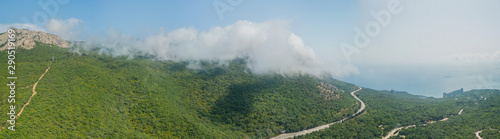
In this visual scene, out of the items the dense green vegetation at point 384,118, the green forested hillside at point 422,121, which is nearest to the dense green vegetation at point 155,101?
the dense green vegetation at point 384,118

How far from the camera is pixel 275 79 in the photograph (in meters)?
130

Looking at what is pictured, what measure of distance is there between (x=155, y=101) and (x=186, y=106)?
13.0 meters

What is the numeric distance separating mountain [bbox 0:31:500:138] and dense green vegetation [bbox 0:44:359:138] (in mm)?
292

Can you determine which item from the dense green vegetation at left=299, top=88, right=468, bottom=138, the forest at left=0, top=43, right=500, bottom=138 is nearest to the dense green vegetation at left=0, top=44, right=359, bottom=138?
the forest at left=0, top=43, right=500, bottom=138

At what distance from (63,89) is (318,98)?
4411 inches

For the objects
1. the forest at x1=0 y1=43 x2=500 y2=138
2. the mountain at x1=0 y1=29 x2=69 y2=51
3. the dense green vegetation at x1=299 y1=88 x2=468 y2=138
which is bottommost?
the dense green vegetation at x1=299 y1=88 x2=468 y2=138

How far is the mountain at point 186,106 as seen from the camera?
57125 millimetres

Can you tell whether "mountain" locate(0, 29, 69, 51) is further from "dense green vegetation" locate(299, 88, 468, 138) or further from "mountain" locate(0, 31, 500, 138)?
"dense green vegetation" locate(299, 88, 468, 138)

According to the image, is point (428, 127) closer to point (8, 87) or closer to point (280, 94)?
point (280, 94)

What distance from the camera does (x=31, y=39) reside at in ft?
331

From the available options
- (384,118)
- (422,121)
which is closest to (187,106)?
(384,118)

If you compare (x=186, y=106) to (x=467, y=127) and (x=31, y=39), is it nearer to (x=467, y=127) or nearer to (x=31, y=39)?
(x=31, y=39)

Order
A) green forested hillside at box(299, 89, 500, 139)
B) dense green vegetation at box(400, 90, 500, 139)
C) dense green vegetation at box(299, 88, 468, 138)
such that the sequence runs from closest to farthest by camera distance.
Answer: dense green vegetation at box(400, 90, 500, 139) < green forested hillside at box(299, 89, 500, 139) < dense green vegetation at box(299, 88, 468, 138)

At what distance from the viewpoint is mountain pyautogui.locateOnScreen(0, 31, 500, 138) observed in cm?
5712
